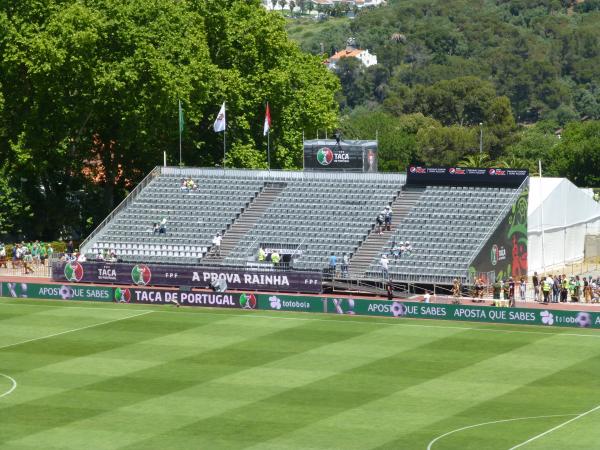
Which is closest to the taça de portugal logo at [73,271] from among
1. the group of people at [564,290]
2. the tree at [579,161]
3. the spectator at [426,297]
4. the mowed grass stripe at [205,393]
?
the spectator at [426,297]

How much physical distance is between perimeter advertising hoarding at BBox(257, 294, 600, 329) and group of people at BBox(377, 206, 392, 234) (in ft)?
37.5

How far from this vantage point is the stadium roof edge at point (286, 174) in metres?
80.3

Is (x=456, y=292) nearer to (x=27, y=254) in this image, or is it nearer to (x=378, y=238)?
(x=378, y=238)

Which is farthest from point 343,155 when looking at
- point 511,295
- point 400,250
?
point 511,295

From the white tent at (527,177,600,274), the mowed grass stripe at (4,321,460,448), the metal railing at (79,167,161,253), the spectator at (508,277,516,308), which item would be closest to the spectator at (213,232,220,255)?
the metal railing at (79,167,161,253)

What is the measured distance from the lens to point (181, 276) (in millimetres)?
72688

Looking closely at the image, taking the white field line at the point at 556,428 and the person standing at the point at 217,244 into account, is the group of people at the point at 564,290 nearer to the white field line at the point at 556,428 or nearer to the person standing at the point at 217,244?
the person standing at the point at 217,244

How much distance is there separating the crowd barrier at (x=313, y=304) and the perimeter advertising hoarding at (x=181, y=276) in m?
4.09

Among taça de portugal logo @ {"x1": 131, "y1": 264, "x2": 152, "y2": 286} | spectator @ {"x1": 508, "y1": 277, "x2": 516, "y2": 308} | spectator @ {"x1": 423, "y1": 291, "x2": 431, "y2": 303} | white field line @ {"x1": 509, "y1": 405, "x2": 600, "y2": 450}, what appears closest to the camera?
white field line @ {"x1": 509, "y1": 405, "x2": 600, "y2": 450}

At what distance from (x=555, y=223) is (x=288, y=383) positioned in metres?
34.9

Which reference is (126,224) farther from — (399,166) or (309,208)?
(399,166)

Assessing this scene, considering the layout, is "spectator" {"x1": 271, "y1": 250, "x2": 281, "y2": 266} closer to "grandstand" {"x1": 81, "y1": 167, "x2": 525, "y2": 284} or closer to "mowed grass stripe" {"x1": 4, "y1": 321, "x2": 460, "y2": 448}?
"grandstand" {"x1": 81, "y1": 167, "x2": 525, "y2": 284}

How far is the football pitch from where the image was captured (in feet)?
132

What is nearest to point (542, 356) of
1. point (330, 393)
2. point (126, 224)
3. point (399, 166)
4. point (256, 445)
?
point (330, 393)
